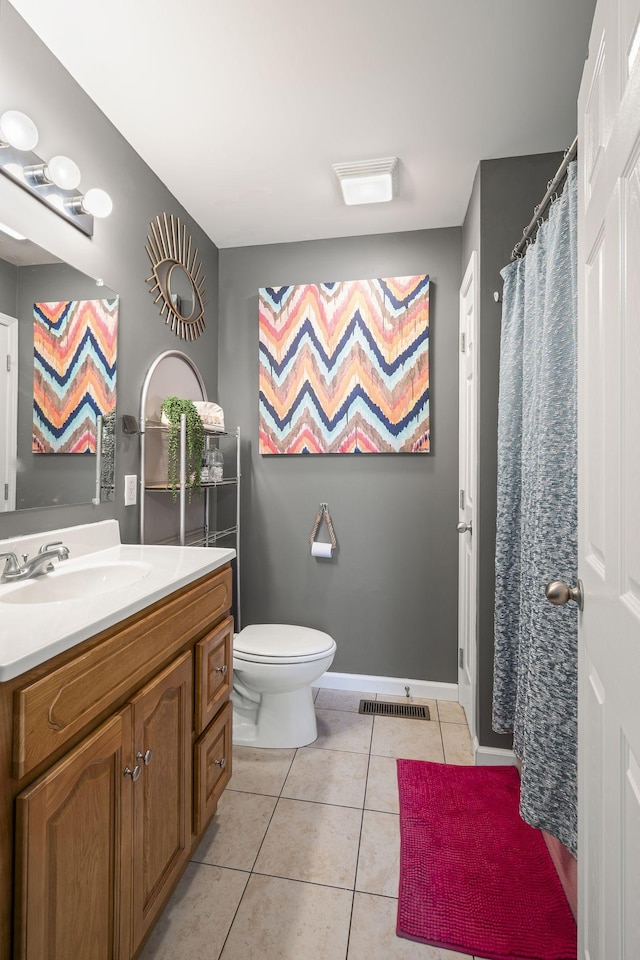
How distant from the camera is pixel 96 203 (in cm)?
159

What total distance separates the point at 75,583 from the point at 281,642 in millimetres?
1017

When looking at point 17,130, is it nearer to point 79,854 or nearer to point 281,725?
point 79,854

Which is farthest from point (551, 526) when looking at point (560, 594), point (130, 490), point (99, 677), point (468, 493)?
point (130, 490)

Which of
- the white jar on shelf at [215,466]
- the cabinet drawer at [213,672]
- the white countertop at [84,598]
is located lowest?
the cabinet drawer at [213,672]

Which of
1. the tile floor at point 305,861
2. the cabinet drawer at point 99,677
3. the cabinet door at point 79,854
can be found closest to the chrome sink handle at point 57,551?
the cabinet drawer at point 99,677

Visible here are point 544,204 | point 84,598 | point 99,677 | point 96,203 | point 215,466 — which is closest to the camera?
point 99,677

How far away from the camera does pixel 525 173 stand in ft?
6.42

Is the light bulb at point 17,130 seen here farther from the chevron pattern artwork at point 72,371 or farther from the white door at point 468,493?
the white door at point 468,493

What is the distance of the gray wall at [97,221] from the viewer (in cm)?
137

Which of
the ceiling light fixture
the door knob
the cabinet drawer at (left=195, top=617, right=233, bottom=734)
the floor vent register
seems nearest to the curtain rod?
the ceiling light fixture

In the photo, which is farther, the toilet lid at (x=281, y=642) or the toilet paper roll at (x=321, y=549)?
the toilet paper roll at (x=321, y=549)

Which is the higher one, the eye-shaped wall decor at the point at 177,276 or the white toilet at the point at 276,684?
the eye-shaped wall decor at the point at 177,276

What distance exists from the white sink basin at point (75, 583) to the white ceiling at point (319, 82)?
1547 millimetres

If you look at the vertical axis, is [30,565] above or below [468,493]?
below
